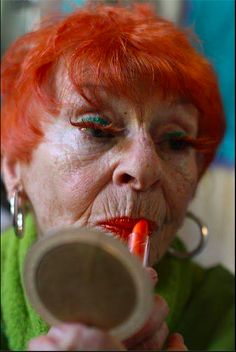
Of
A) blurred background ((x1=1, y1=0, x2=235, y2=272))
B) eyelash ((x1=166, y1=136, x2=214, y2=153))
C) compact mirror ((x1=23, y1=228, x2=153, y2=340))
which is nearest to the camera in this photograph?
compact mirror ((x1=23, y1=228, x2=153, y2=340))

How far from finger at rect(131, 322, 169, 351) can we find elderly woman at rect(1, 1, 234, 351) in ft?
0.50

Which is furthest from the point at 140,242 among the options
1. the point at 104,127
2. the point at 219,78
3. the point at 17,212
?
the point at 219,78

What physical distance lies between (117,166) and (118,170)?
0.01 metres

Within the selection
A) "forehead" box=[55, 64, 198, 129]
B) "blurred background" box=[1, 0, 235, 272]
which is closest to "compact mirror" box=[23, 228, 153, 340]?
"forehead" box=[55, 64, 198, 129]

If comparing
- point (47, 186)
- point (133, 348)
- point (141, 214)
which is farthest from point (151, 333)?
point (47, 186)

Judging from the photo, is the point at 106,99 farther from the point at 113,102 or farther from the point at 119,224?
the point at 119,224

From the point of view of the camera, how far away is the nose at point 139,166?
69cm

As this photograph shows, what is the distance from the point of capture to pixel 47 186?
0.78 metres

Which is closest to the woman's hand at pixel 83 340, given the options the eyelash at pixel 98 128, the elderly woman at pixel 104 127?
the elderly woman at pixel 104 127

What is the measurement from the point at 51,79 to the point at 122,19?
0.45ft

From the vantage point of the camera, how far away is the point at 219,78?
4.11 feet

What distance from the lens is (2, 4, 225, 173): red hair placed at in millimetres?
733

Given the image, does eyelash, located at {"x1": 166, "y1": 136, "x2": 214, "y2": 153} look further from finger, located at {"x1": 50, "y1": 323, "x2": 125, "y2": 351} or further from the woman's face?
finger, located at {"x1": 50, "y1": 323, "x2": 125, "y2": 351}

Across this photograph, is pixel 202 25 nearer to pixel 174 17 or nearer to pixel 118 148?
pixel 174 17
